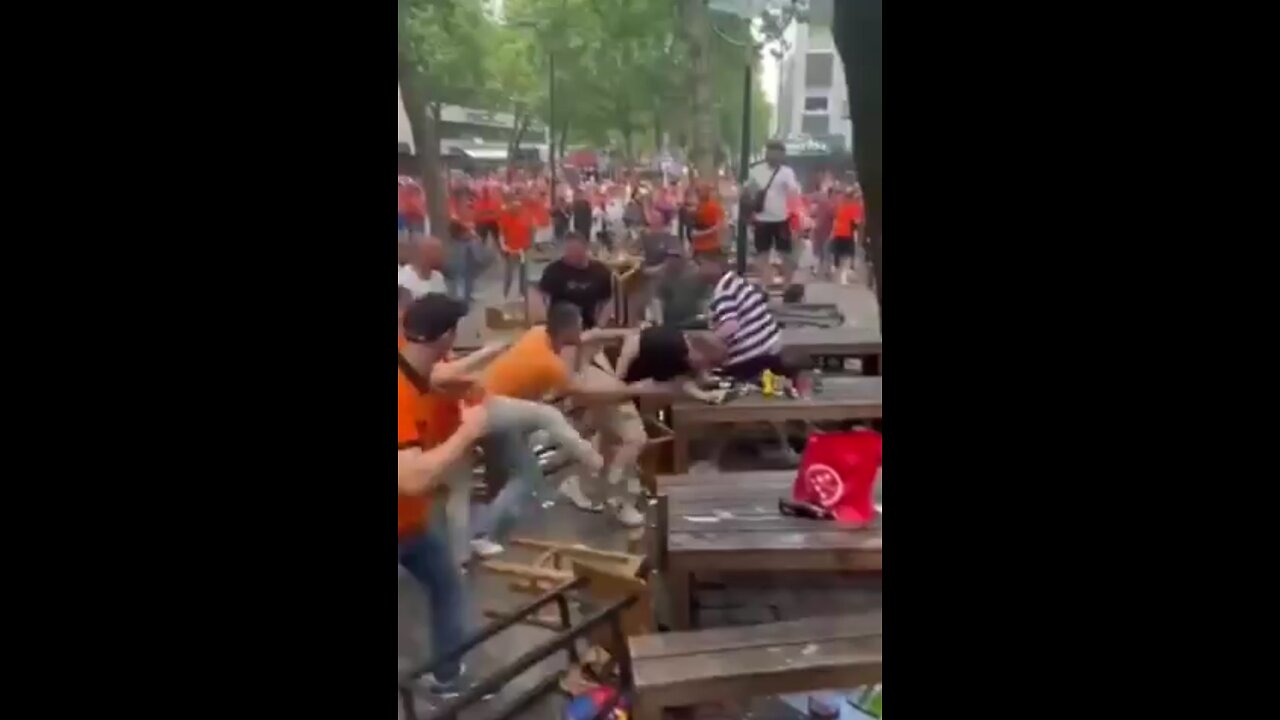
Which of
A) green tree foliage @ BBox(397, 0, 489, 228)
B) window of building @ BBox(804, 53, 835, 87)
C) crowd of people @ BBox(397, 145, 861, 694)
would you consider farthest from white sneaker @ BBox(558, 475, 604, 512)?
window of building @ BBox(804, 53, 835, 87)

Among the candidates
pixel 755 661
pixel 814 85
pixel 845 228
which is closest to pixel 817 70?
pixel 814 85

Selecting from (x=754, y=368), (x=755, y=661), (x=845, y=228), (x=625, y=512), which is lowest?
(x=755, y=661)

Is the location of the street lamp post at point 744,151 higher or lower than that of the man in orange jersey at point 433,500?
higher

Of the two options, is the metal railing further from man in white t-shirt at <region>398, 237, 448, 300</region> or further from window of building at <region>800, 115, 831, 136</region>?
window of building at <region>800, 115, 831, 136</region>

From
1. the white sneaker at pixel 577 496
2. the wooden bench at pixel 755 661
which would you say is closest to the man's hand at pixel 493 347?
the white sneaker at pixel 577 496

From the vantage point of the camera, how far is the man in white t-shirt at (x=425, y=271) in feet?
2.82

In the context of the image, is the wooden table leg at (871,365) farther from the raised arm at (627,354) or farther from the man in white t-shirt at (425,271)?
the man in white t-shirt at (425,271)

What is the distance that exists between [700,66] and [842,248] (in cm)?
17

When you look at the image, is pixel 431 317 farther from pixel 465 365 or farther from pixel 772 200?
pixel 772 200

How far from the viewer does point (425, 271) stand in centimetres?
86

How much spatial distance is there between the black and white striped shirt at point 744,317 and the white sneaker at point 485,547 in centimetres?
22

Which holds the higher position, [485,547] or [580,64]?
[580,64]
